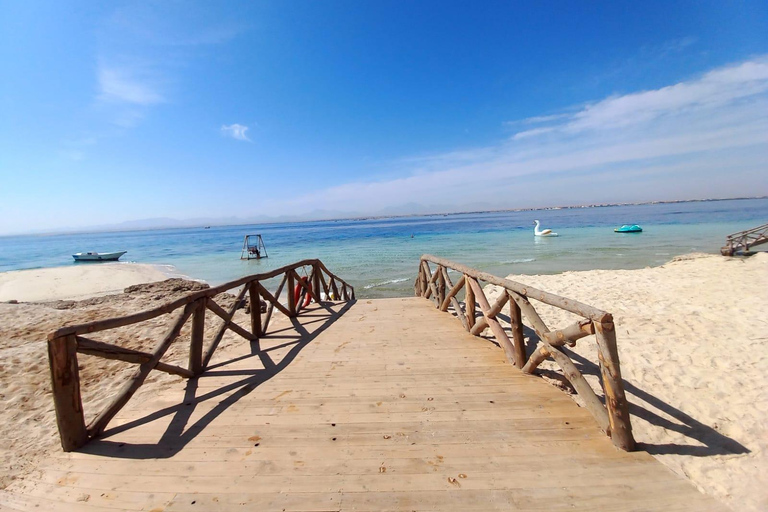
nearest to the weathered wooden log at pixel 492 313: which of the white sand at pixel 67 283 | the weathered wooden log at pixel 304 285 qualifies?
the weathered wooden log at pixel 304 285

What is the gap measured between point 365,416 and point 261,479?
3.24ft

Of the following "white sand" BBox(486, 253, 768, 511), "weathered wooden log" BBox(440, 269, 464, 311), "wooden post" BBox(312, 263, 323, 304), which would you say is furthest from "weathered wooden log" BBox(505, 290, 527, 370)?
"wooden post" BBox(312, 263, 323, 304)

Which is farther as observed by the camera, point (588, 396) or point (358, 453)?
point (588, 396)

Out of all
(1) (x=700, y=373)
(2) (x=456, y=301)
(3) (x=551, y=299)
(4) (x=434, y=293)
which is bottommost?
(1) (x=700, y=373)

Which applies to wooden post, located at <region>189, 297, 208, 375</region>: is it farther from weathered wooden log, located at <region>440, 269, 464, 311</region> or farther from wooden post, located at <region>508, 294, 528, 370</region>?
weathered wooden log, located at <region>440, 269, 464, 311</region>

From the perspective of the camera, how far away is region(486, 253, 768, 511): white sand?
272cm

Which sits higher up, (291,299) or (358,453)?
(291,299)

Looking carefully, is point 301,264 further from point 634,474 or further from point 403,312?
point 634,474

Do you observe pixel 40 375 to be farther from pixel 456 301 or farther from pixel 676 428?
pixel 676 428

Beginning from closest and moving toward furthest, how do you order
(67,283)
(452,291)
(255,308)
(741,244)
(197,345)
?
(197,345), (255,308), (452,291), (67,283), (741,244)

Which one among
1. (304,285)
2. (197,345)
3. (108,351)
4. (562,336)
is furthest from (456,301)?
(108,351)

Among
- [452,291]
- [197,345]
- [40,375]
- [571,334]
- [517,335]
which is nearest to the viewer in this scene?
[571,334]

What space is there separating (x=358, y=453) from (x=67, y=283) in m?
20.9

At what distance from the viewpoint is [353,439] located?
2566 mm
